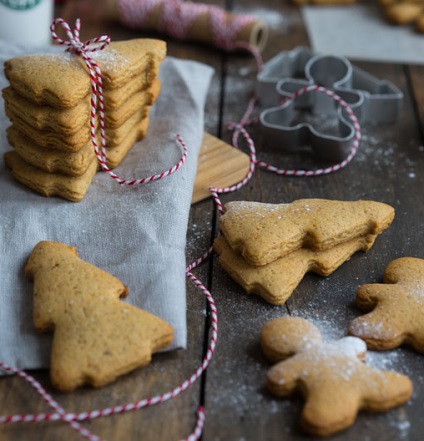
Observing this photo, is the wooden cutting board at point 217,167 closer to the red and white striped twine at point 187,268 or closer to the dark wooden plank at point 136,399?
the red and white striped twine at point 187,268

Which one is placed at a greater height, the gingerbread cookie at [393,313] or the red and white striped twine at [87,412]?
the gingerbread cookie at [393,313]

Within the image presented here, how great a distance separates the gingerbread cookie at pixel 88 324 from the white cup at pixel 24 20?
0.97m

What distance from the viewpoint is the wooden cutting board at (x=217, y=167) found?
141cm

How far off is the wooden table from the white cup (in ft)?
1.86

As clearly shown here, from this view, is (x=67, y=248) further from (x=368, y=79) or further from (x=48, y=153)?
(x=368, y=79)

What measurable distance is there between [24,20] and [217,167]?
2.55 ft

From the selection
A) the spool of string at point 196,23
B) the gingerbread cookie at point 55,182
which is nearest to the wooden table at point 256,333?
the gingerbread cookie at point 55,182

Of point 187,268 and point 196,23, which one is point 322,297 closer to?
point 187,268

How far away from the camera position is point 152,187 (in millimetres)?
1324

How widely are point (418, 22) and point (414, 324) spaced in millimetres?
1381

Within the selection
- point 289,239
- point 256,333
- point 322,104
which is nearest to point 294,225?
point 289,239

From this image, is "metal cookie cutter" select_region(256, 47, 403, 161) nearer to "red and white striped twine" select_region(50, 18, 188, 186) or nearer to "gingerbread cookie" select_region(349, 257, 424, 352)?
"red and white striped twine" select_region(50, 18, 188, 186)

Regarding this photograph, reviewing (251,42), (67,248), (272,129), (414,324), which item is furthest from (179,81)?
(414,324)

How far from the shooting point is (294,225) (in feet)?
3.81
